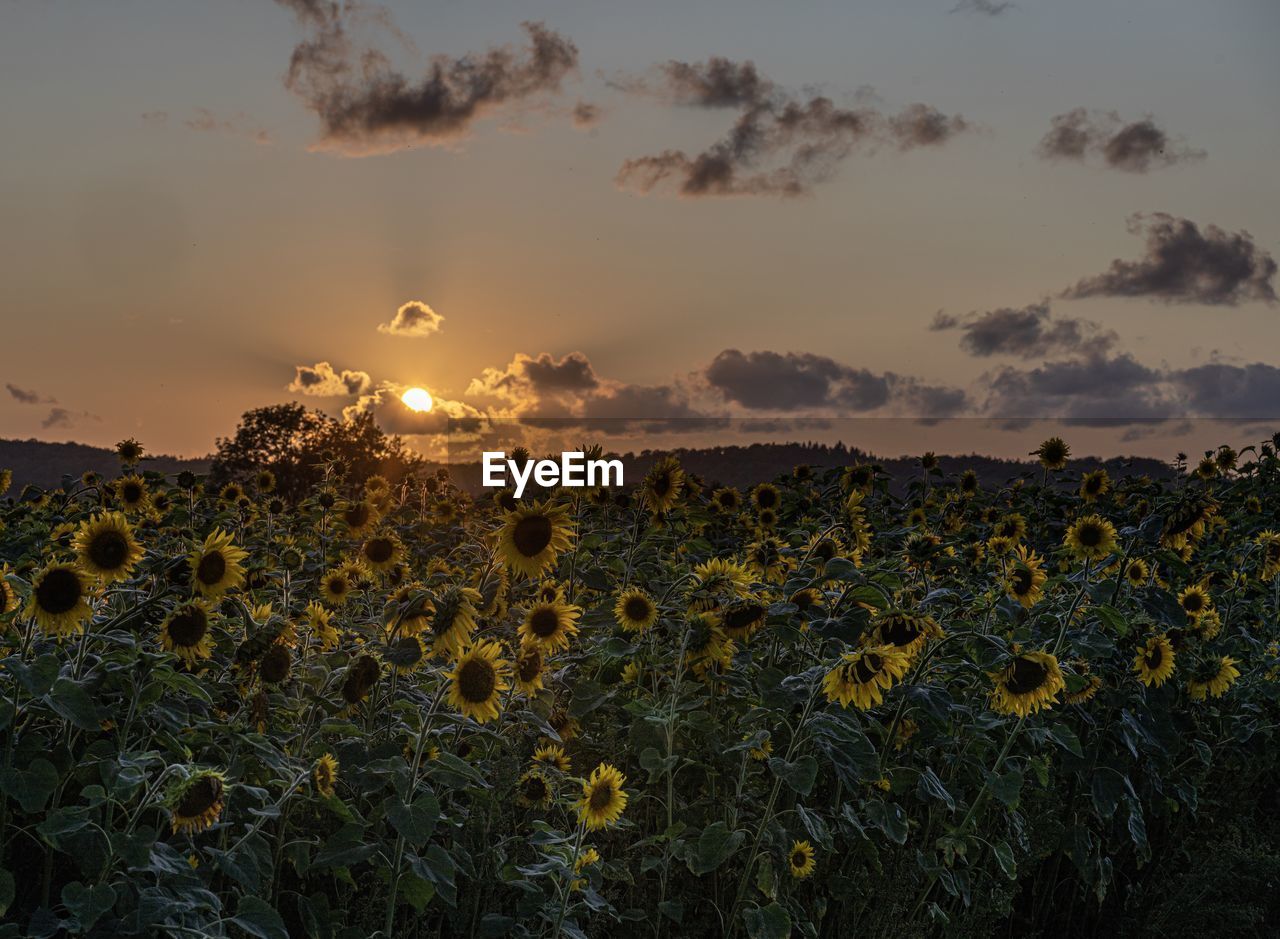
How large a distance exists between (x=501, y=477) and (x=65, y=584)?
295cm

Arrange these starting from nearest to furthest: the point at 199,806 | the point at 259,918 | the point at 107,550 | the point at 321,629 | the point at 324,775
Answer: the point at 259,918 → the point at 199,806 → the point at 324,775 → the point at 107,550 → the point at 321,629

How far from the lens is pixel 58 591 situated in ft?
9.37

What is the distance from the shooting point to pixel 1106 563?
4.27 metres

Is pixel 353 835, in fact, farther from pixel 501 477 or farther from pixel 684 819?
pixel 501 477

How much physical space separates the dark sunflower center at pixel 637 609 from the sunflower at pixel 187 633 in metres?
1.48

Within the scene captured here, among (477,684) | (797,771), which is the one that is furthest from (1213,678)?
(477,684)

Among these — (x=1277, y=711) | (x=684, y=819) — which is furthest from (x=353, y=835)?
(x=1277, y=711)

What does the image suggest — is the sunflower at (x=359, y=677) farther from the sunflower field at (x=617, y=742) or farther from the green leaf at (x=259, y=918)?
the green leaf at (x=259, y=918)

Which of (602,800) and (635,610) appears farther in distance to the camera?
(635,610)

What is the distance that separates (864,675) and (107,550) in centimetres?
230

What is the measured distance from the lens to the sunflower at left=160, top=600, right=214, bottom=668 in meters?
3.00

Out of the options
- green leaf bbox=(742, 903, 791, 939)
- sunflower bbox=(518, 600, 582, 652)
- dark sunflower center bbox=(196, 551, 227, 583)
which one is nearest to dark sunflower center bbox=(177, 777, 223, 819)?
dark sunflower center bbox=(196, 551, 227, 583)

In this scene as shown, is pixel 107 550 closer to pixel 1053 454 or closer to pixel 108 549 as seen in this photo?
pixel 108 549

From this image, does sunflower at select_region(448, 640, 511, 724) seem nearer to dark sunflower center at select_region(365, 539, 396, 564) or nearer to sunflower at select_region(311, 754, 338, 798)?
sunflower at select_region(311, 754, 338, 798)
